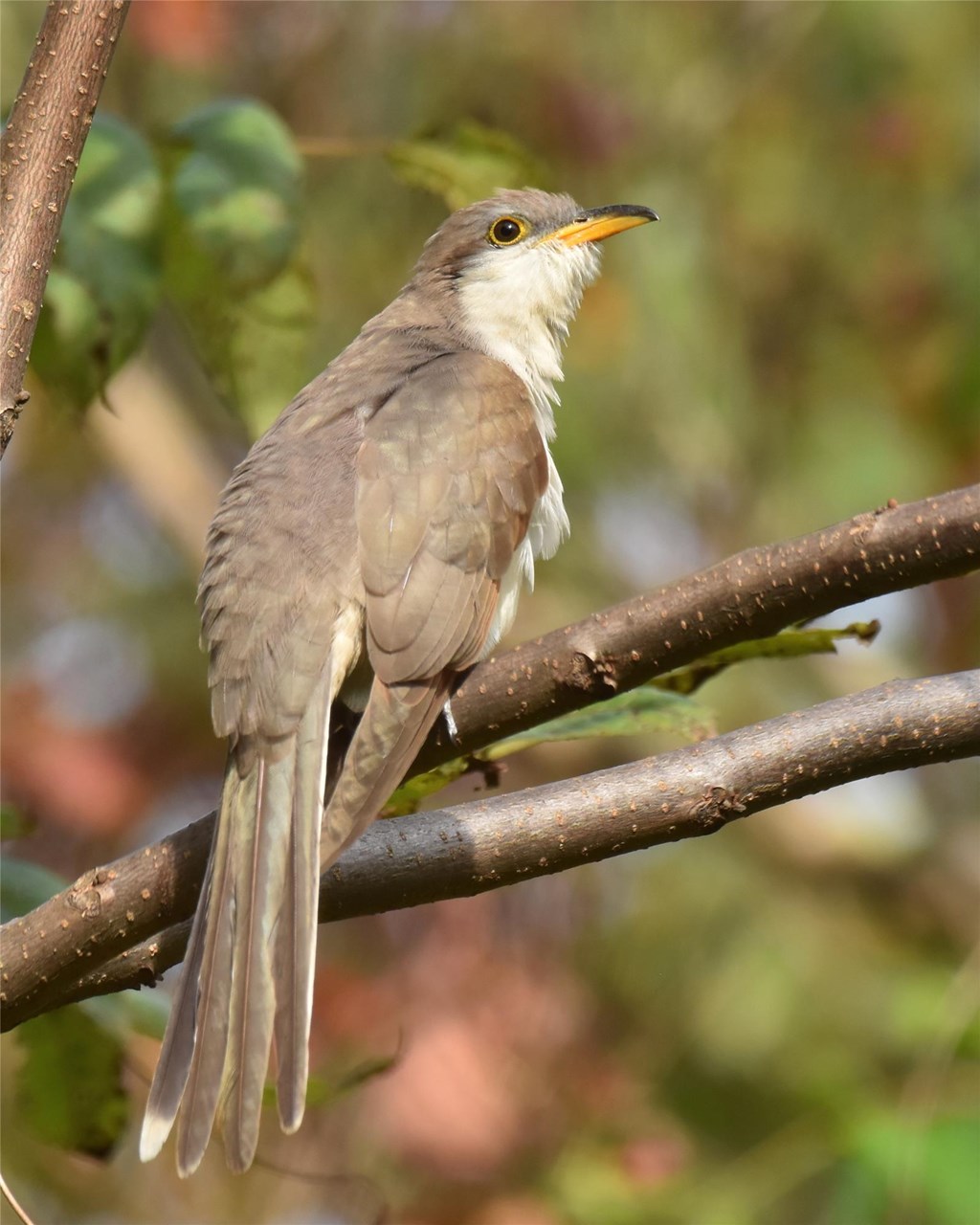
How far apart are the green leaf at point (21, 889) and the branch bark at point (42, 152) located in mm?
860

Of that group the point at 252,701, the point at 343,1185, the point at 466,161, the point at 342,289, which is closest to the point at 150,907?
the point at 252,701

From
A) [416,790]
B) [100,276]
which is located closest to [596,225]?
[100,276]

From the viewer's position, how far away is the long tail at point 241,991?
2.55 meters

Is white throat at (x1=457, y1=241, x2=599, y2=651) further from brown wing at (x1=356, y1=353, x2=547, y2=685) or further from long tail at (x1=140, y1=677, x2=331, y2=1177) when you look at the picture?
long tail at (x1=140, y1=677, x2=331, y2=1177)

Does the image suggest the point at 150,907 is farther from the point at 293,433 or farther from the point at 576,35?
the point at 576,35

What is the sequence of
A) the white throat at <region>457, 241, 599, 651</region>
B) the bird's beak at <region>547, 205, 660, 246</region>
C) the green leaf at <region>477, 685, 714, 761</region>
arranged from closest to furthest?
the green leaf at <region>477, 685, 714, 761</region>, the white throat at <region>457, 241, 599, 651</region>, the bird's beak at <region>547, 205, 660, 246</region>

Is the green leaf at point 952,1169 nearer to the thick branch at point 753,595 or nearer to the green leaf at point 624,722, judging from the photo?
the green leaf at point 624,722

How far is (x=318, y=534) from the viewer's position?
336 cm

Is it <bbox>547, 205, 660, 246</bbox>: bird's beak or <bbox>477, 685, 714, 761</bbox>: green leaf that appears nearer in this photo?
<bbox>477, 685, 714, 761</bbox>: green leaf

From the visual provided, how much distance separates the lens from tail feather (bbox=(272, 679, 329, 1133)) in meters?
2.51

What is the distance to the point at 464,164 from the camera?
12.9ft

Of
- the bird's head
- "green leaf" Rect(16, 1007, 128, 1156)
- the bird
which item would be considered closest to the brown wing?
the bird

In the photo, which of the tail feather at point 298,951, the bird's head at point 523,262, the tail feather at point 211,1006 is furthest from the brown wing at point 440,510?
the bird's head at point 523,262

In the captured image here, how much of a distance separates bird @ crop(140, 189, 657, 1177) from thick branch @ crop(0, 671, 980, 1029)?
3.7 inches
